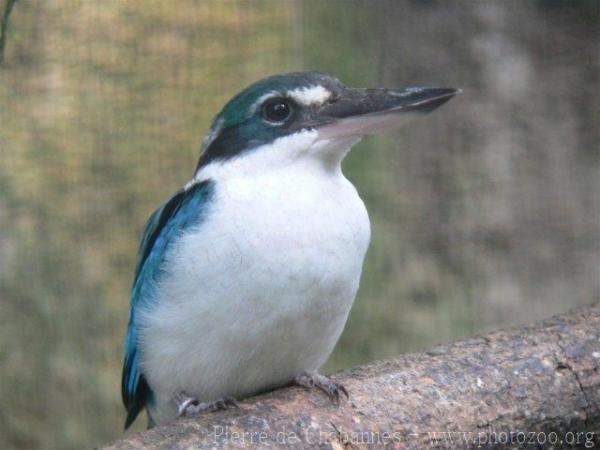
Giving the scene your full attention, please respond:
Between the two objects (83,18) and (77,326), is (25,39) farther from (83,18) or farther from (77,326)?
(77,326)

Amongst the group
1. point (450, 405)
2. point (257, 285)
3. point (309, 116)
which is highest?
point (309, 116)

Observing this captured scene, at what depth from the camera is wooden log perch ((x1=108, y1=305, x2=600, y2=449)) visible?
246 cm

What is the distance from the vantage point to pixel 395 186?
4.37 m

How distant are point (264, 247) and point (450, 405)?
0.59 meters

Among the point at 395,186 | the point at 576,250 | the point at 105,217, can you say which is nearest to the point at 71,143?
the point at 105,217

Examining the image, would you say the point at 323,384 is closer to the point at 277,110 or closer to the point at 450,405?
the point at 450,405

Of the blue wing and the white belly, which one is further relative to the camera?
the blue wing

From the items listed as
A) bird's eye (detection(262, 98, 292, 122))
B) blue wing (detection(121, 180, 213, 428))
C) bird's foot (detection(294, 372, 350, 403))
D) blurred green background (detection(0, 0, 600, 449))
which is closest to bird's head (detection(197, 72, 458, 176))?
bird's eye (detection(262, 98, 292, 122))

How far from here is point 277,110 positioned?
2.65 meters

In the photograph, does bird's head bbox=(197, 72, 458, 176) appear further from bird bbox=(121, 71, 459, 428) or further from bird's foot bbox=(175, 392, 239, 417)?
bird's foot bbox=(175, 392, 239, 417)

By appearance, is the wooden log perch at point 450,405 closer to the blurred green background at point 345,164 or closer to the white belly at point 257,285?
the white belly at point 257,285

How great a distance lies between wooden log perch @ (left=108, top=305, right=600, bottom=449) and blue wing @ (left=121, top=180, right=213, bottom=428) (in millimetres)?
400

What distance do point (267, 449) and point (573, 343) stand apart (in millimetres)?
910

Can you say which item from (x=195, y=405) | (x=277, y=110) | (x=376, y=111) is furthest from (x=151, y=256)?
(x=376, y=111)
